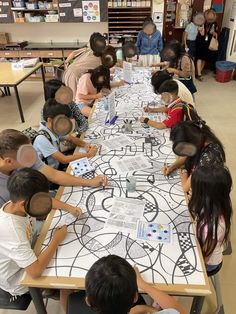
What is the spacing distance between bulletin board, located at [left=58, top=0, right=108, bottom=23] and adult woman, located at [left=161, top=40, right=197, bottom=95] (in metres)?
2.33

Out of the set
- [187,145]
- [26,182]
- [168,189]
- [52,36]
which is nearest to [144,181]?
[168,189]

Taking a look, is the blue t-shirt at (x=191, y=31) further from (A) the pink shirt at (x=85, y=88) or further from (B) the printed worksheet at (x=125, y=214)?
(B) the printed worksheet at (x=125, y=214)

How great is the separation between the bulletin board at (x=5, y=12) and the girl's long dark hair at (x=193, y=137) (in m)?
5.26

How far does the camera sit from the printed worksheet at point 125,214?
53.9 inches

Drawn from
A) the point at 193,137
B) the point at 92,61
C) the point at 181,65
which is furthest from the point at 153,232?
the point at 181,65

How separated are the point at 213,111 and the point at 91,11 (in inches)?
121

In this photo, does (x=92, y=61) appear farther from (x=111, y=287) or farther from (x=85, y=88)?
(x=111, y=287)

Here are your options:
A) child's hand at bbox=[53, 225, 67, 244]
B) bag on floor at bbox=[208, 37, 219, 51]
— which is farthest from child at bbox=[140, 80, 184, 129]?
bag on floor at bbox=[208, 37, 219, 51]

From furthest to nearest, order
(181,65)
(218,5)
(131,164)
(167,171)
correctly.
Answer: (218,5) → (181,65) → (131,164) → (167,171)

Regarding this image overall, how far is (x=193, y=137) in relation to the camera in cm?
164

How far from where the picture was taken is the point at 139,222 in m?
1.40

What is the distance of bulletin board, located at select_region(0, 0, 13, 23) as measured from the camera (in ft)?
17.7

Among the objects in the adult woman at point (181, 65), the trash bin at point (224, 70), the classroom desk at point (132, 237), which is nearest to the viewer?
the classroom desk at point (132, 237)

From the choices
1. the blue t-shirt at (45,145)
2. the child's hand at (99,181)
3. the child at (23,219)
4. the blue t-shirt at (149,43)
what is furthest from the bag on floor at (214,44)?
the child at (23,219)
